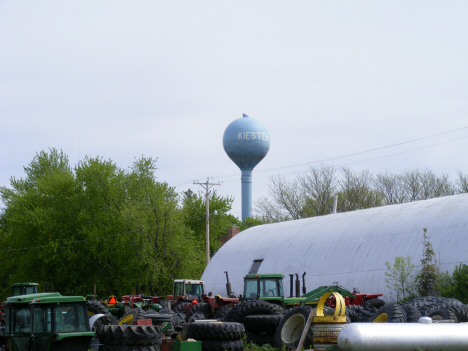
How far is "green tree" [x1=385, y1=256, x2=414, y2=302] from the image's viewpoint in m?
30.7

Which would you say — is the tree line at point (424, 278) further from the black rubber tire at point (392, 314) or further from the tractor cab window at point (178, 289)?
the black rubber tire at point (392, 314)

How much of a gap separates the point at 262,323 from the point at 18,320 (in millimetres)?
7310

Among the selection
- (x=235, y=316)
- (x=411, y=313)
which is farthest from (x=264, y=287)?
(x=411, y=313)

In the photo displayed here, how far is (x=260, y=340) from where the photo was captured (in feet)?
62.0

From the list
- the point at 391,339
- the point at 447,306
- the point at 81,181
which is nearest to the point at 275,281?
the point at 447,306

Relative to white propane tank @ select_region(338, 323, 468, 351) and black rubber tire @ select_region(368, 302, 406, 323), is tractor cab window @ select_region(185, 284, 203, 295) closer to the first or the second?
black rubber tire @ select_region(368, 302, 406, 323)

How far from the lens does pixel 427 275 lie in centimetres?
2998

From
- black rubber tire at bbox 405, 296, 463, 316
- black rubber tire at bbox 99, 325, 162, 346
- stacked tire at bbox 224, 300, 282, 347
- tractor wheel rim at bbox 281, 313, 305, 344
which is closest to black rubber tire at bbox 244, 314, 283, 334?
stacked tire at bbox 224, 300, 282, 347

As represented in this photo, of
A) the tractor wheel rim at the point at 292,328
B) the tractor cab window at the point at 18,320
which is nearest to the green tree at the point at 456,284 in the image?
the tractor wheel rim at the point at 292,328

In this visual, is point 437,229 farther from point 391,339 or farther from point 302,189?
point 302,189

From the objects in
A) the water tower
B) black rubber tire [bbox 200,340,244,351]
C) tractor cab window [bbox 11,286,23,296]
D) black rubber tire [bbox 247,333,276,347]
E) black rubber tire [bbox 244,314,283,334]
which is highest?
the water tower

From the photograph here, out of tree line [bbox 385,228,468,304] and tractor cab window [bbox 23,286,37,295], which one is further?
tractor cab window [bbox 23,286,37,295]

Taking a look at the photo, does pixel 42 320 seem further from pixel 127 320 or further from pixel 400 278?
pixel 400 278

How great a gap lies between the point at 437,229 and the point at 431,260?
194 cm
